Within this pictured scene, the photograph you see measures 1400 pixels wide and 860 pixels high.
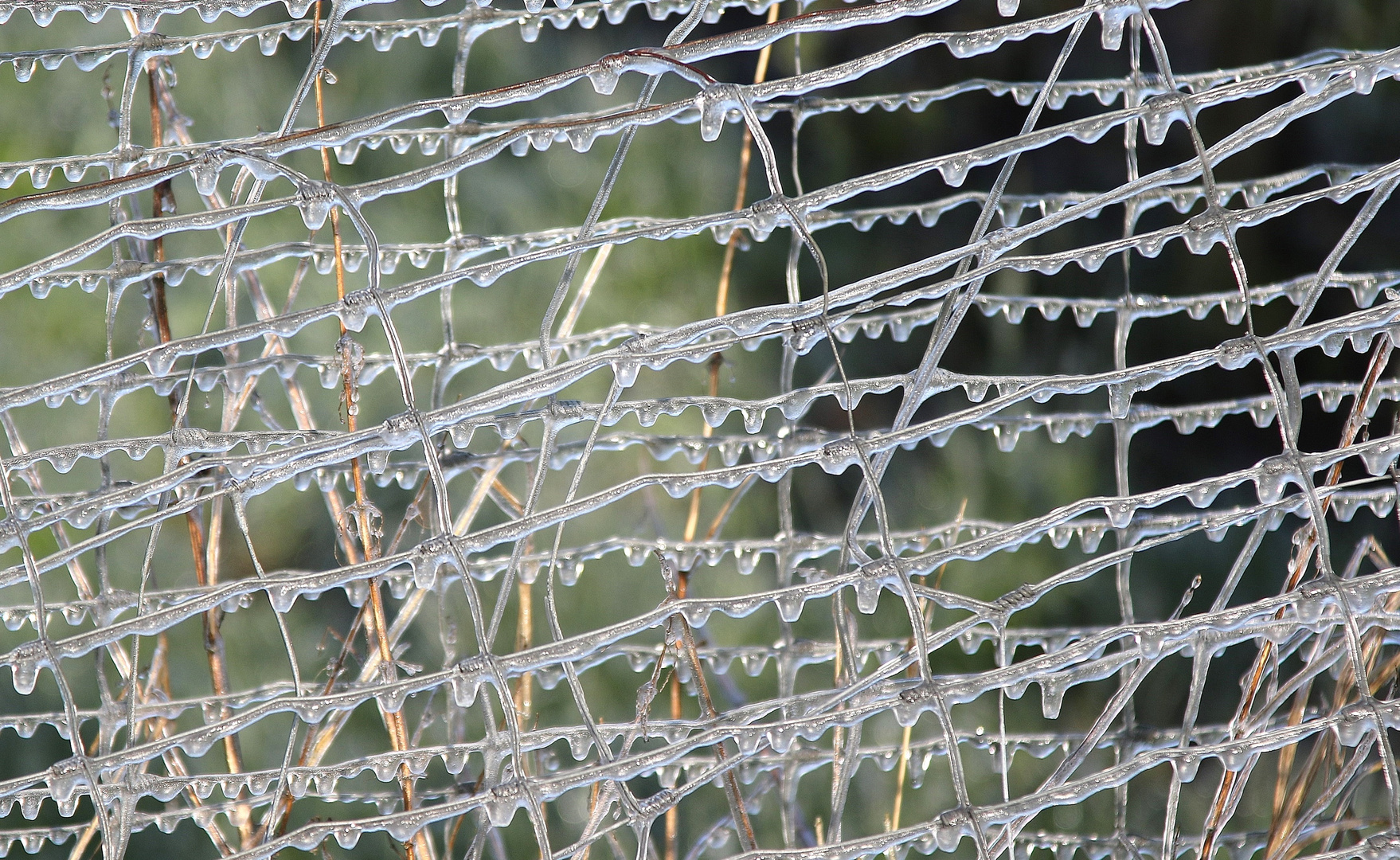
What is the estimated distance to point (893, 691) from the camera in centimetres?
64

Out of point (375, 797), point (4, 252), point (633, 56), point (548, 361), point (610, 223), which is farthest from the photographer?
point (4, 252)

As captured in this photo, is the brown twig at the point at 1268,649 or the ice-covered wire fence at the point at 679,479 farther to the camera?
the brown twig at the point at 1268,649

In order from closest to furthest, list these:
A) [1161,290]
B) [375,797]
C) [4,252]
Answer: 1. [375,797]
2. [4,252]
3. [1161,290]

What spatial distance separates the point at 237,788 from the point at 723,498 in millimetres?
2001

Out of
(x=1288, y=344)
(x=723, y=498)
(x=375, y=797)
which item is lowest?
(x=723, y=498)

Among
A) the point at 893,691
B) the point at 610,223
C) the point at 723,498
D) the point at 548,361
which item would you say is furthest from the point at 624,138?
the point at 723,498

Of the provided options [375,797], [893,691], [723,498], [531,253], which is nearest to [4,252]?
[723,498]

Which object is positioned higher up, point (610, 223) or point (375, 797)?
point (610, 223)

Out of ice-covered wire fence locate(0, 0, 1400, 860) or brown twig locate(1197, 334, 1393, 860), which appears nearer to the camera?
ice-covered wire fence locate(0, 0, 1400, 860)

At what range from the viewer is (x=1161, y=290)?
2717 millimetres

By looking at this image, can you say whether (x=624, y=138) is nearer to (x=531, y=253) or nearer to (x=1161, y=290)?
(x=531, y=253)

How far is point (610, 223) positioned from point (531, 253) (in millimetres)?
511

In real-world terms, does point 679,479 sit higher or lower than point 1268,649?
higher

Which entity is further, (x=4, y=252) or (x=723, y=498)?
(x=723, y=498)
